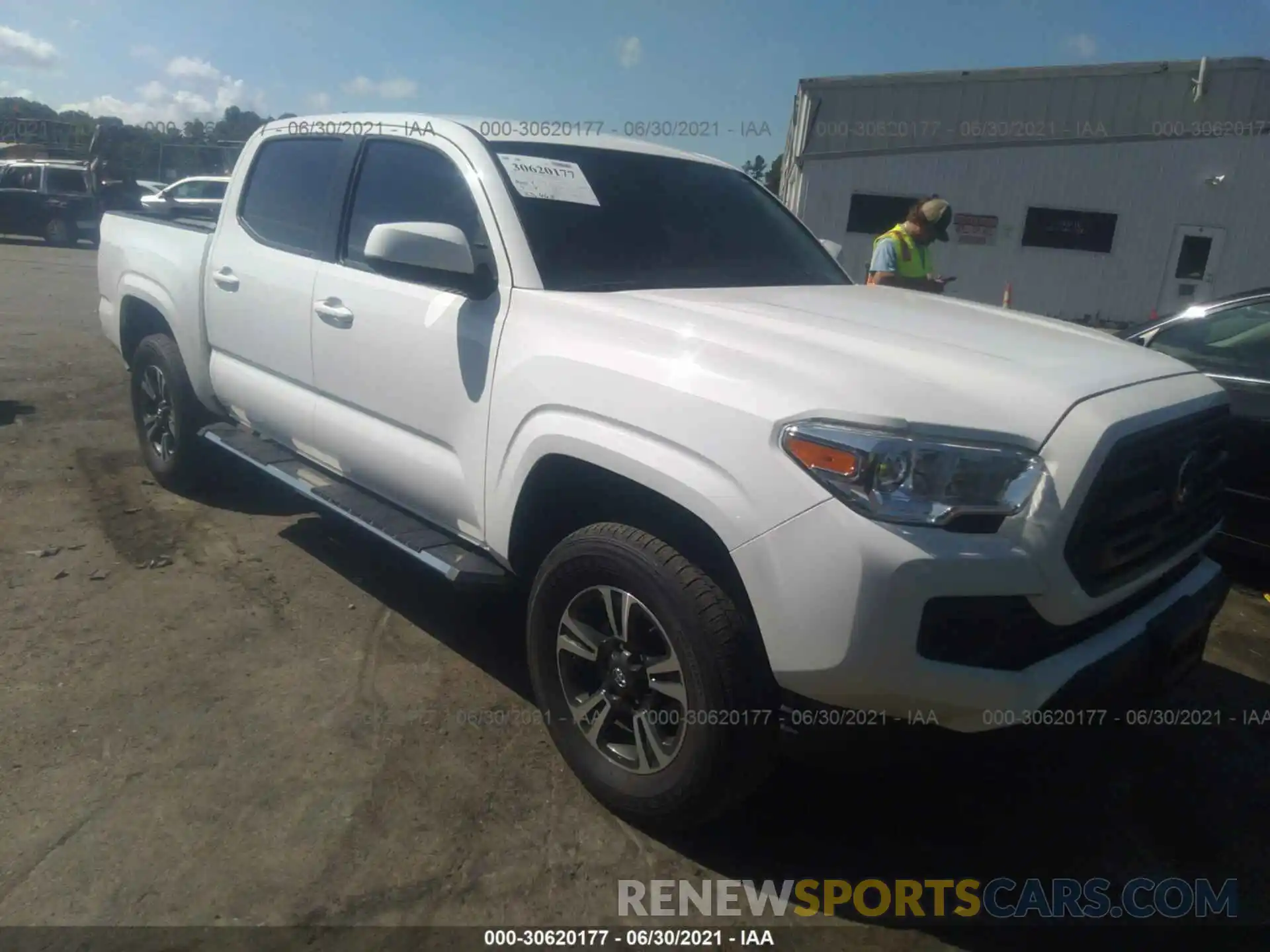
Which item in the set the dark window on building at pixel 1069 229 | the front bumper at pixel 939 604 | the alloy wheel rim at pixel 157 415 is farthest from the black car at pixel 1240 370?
the dark window on building at pixel 1069 229

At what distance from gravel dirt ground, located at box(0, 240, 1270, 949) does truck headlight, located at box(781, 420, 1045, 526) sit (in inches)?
22.6

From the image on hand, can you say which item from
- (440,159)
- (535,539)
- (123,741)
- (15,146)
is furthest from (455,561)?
(15,146)

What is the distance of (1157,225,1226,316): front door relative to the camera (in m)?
17.7

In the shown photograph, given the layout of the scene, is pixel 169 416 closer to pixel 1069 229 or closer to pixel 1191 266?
pixel 1069 229

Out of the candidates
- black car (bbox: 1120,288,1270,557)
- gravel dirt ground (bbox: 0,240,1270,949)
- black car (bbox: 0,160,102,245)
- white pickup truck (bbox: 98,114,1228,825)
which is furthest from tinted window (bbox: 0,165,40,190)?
black car (bbox: 1120,288,1270,557)

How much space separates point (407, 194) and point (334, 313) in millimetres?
536

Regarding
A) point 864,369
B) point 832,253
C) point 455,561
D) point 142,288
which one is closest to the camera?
point 864,369

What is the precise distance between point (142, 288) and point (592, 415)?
3.61 m

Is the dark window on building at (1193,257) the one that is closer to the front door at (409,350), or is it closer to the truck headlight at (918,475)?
the front door at (409,350)

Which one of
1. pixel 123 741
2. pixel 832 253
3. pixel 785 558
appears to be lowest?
pixel 123 741

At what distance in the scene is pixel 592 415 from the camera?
102 inches

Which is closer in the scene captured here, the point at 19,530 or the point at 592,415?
the point at 592,415

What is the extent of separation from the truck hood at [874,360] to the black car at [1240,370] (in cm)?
164

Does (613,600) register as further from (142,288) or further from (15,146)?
(15,146)
